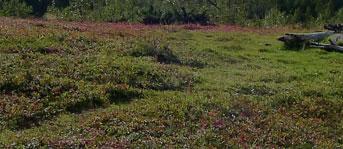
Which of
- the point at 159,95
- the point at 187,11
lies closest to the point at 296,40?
the point at 159,95

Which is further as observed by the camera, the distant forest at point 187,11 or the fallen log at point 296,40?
the distant forest at point 187,11

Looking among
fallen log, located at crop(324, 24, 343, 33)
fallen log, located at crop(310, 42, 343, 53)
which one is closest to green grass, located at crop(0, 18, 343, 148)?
fallen log, located at crop(310, 42, 343, 53)

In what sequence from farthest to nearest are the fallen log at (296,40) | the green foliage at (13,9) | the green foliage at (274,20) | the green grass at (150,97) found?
the green foliage at (274,20), the green foliage at (13,9), the fallen log at (296,40), the green grass at (150,97)

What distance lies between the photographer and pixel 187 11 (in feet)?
259

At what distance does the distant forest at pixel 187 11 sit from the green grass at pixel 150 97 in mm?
37263

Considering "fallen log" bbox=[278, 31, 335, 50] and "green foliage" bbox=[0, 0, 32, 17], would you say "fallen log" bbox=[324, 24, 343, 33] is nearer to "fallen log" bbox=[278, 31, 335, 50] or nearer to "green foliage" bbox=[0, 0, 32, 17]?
"fallen log" bbox=[278, 31, 335, 50]

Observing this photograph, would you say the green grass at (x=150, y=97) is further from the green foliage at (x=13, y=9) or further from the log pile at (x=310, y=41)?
the green foliage at (x=13, y=9)

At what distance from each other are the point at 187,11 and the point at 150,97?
60.6 m

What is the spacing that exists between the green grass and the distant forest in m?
37.3

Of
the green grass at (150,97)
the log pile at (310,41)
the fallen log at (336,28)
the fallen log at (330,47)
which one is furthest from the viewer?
the fallen log at (336,28)

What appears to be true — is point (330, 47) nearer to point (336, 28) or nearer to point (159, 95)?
point (336, 28)

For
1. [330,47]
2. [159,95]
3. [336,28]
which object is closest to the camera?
[159,95]

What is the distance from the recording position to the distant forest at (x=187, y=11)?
68.9 m

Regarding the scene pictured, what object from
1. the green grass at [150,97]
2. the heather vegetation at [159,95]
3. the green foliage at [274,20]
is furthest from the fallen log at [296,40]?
the green foliage at [274,20]
